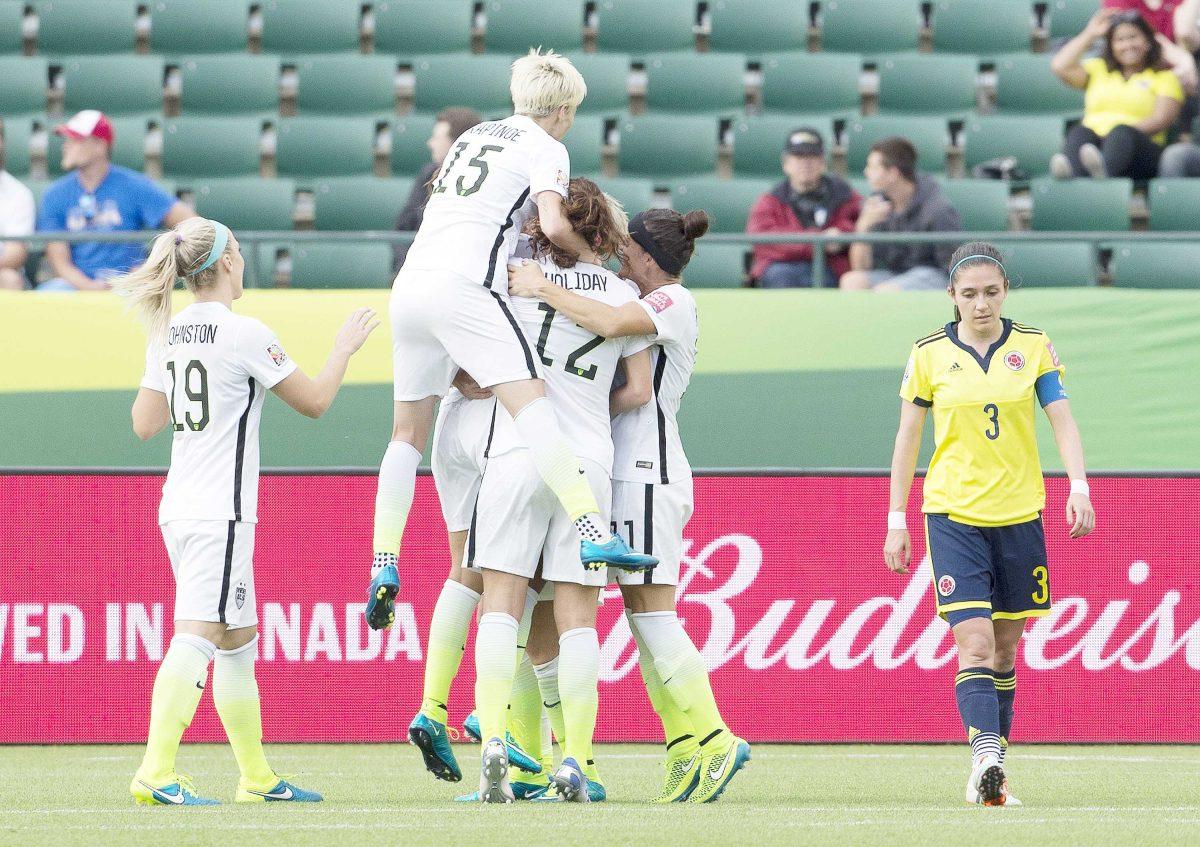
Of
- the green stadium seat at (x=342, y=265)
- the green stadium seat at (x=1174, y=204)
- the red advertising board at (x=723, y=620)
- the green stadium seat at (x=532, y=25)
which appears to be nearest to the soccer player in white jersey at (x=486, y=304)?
the red advertising board at (x=723, y=620)

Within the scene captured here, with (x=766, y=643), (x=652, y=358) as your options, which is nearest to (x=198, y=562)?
(x=652, y=358)

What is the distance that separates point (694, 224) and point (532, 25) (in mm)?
7620

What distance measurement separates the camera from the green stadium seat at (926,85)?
41.0 ft

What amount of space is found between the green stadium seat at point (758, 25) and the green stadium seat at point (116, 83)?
4.00 m

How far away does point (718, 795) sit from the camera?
5.66 m

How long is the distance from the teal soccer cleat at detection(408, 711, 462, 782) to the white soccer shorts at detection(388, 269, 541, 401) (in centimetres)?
104

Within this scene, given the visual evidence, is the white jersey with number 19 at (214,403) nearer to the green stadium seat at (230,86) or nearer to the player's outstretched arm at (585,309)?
the player's outstretched arm at (585,309)

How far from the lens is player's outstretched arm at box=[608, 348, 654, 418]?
18.5ft

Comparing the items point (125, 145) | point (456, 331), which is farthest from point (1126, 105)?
point (456, 331)

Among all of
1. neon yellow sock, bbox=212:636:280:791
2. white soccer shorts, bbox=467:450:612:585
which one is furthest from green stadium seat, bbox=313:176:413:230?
white soccer shorts, bbox=467:450:612:585

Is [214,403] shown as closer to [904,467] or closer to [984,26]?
[904,467]

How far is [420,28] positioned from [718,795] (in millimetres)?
8547

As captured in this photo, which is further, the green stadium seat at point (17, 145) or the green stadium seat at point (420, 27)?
the green stadium seat at point (420, 27)

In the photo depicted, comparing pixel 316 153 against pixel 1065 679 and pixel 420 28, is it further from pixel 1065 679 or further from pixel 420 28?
pixel 1065 679
